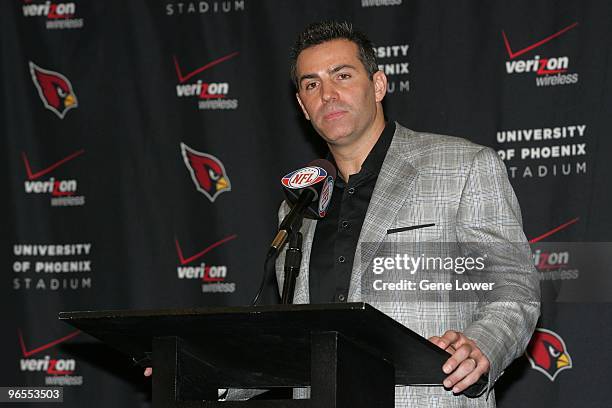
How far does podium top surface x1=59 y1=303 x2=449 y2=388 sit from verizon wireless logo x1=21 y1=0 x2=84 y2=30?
3.32m

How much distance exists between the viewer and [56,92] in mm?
4914

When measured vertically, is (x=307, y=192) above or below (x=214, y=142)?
below

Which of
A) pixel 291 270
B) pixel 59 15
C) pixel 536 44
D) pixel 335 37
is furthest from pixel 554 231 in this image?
pixel 59 15

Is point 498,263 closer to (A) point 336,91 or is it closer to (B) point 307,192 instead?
(B) point 307,192

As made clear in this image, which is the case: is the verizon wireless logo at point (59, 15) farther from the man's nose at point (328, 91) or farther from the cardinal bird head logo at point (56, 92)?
the man's nose at point (328, 91)

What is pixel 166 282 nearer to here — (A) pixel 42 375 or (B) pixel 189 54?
(A) pixel 42 375

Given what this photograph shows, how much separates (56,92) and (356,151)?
2.56 meters

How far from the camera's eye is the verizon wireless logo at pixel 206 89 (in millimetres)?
4688

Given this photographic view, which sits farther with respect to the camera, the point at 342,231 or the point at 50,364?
the point at 50,364

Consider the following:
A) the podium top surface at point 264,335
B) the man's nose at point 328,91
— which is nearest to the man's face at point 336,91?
the man's nose at point 328,91

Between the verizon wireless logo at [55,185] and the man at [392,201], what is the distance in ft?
7.18

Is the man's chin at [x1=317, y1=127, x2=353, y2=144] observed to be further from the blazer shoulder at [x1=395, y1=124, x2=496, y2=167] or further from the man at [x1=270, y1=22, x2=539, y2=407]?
the blazer shoulder at [x1=395, y1=124, x2=496, y2=167]

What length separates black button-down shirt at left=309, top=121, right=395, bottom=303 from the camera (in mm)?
2639

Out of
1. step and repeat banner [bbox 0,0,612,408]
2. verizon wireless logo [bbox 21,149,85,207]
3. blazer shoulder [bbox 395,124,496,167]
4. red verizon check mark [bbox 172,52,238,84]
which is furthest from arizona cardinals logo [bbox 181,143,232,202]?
blazer shoulder [bbox 395,124,496,167]
